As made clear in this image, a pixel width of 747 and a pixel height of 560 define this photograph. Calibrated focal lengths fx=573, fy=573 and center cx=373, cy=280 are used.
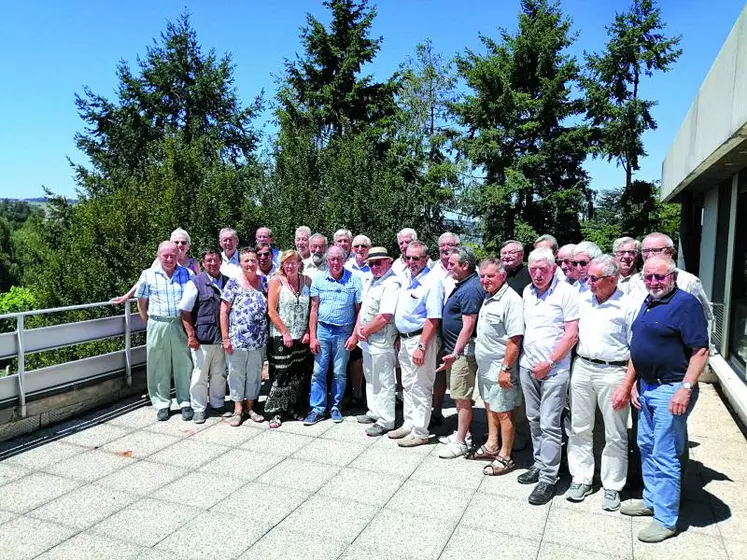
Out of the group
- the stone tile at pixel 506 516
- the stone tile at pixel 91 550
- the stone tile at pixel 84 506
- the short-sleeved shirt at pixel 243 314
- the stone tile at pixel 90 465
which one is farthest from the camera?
the short-sleeved shirt at pixel 243 314

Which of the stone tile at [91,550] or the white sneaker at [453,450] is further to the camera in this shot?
the white sneaker at [453,450]

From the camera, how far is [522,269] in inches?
204

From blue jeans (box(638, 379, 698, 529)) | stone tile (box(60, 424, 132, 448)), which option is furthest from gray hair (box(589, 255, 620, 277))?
stone tile (box(60, 424, 132, 448))

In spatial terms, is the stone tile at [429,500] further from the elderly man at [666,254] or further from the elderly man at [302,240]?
the elderly man at [302,240]

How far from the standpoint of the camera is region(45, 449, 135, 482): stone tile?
174 inches

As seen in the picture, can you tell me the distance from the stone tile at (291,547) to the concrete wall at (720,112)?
4.30 meters

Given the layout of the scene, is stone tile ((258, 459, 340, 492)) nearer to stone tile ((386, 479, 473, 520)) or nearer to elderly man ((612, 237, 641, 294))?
stone tile ((386, 479, 473, 520))

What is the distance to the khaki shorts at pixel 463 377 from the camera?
4.72 metres

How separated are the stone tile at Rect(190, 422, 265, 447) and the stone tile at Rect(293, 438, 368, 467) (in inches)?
24.0

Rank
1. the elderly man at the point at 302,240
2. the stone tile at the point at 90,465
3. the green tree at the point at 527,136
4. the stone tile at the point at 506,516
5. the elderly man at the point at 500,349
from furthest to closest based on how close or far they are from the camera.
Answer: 1. the green tree at the point at 527,136
2. the elderly man at the point at 302,240
3. the stone tile at the point at 90,465
4. the elderly man at the point at 500,349
5. the stone tile at the point at 506,516

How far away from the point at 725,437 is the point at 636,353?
8.90 ft

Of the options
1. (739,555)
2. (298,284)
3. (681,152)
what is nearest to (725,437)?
(739,555)

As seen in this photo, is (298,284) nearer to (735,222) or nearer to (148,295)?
(148,295)

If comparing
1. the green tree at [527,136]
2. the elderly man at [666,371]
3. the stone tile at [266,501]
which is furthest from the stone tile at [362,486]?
the green tree at [527,136]
